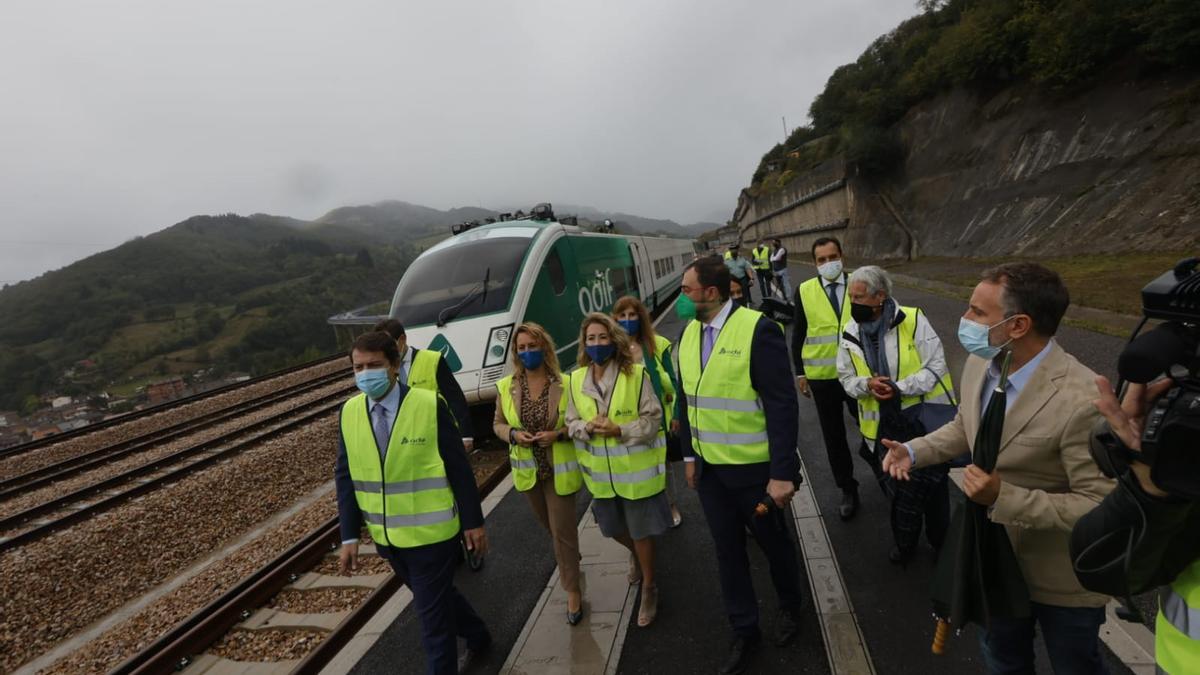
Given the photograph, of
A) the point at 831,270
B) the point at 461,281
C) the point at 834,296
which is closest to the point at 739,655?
the point at 834,296

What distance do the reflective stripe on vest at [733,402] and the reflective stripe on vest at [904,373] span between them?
1111 millimetres

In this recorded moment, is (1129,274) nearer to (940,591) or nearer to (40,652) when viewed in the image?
(940,591)

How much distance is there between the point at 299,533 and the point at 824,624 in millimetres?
5216

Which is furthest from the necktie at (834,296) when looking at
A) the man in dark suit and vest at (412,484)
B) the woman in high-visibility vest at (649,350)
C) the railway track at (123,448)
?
the railway track at (123,448)

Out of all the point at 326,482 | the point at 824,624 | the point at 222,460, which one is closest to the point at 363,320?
the point at 222,460

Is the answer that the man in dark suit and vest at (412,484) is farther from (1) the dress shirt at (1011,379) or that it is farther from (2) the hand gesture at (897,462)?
(1) the dress shirt at (1011,379)

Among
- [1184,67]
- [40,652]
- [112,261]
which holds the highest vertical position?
[112,261]

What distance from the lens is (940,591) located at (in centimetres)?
199

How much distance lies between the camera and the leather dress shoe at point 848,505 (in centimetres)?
413

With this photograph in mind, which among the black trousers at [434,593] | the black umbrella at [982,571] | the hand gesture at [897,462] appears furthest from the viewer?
the black trousers at [434,593]

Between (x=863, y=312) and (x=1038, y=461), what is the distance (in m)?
1.81

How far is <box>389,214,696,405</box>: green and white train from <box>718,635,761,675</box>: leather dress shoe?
14.1ft

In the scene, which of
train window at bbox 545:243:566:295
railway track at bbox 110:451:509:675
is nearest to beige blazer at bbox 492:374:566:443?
railway track at bbox 110:451:509:675

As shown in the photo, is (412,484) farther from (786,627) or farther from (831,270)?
(831,270)
